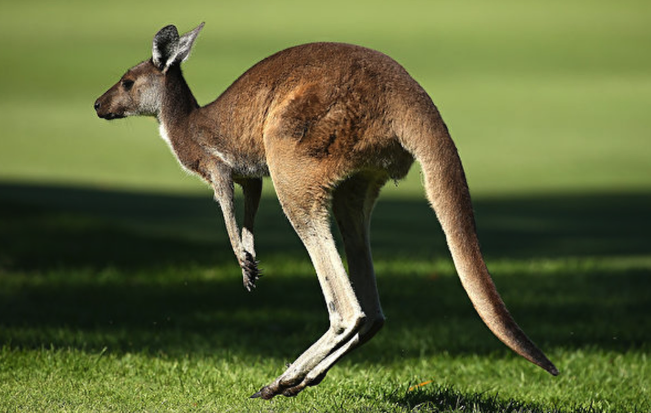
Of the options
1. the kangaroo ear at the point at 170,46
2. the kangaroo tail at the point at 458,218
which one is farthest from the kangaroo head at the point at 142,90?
the kangaroo tail at the point at 458,218

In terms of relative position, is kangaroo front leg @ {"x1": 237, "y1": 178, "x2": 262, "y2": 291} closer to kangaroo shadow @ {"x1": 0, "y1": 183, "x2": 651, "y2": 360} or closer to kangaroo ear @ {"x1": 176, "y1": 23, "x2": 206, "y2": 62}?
kangaroo ear @ {"x1": 176, "y1": 23, "x2": 206, "y2": 62}

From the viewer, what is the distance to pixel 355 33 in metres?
39.2

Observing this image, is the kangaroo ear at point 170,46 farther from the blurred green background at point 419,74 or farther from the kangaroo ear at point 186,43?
the blurred green background at point 419,74

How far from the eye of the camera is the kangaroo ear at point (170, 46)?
16.5 ft

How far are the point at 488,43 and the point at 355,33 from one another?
5.49 m

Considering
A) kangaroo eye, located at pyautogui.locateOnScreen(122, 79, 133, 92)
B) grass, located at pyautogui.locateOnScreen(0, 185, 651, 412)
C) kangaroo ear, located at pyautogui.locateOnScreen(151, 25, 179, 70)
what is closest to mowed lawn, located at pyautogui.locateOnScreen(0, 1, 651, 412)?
grass, located at pyautogui.locateOnScreen(0, 185, 651, 412)

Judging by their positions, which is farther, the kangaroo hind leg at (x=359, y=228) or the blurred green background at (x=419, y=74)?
the blurred green background at (x=419, y=74)

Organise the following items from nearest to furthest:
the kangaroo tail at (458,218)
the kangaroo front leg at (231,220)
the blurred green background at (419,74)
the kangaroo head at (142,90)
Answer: the kangaroo tail at (458,218), the kangaroo front leg at (231,220), the kangaroo head at (142,90), the blurred green background at (419,74)

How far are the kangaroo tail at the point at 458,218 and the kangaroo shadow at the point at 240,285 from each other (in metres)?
2.65

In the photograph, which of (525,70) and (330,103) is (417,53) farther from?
(330,103)

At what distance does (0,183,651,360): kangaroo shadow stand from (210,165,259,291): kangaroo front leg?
185cm

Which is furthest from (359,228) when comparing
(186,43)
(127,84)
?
(127,84)

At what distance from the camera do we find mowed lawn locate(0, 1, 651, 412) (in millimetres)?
5531

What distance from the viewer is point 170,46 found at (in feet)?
16.8
